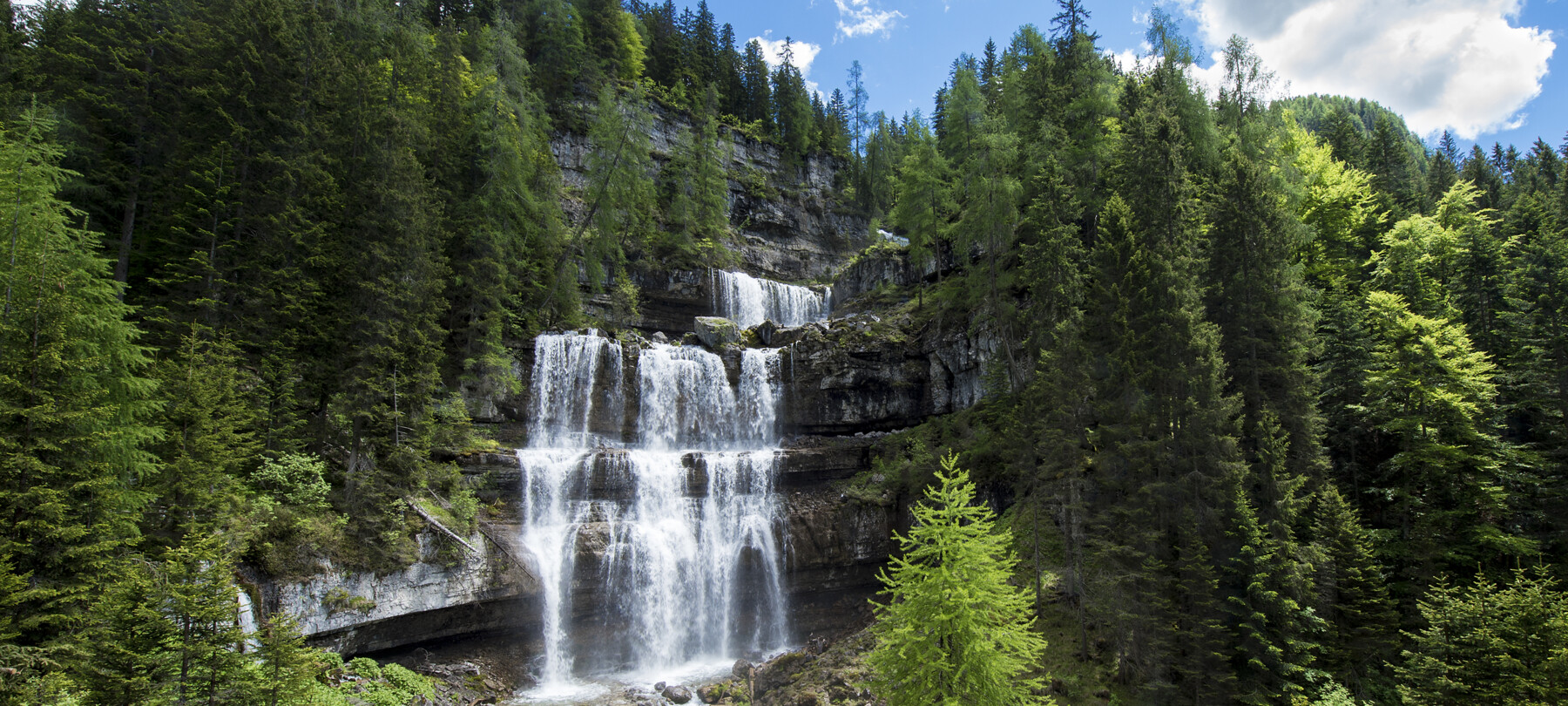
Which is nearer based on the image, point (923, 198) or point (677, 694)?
point (677, 694)

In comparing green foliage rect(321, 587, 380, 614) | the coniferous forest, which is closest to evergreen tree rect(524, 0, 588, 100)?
the coniferous forest

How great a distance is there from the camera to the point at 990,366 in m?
25.7

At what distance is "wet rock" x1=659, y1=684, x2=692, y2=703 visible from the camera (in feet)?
67.7

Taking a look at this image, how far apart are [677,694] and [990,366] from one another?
17287 millimetres

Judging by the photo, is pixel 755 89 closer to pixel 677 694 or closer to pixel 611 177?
pixel 611 177

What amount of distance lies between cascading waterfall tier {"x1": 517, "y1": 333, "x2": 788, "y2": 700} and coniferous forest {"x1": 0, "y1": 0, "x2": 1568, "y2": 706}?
3.07 metres

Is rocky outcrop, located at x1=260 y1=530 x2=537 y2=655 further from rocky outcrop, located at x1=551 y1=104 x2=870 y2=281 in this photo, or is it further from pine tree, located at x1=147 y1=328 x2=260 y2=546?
rocky outcrop, located at x1=551 y1=104 x2=870 y2=281

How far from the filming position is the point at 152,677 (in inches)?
413

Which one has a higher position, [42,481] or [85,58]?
[85,58]

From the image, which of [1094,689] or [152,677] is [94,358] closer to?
[152,677]

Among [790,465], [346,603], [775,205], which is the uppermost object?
[775,205]

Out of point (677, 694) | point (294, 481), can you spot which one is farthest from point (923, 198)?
point (294, 481)

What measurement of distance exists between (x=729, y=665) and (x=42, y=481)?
20.5 metres

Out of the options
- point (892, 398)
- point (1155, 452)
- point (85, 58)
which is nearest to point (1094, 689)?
point (1155, 452)
